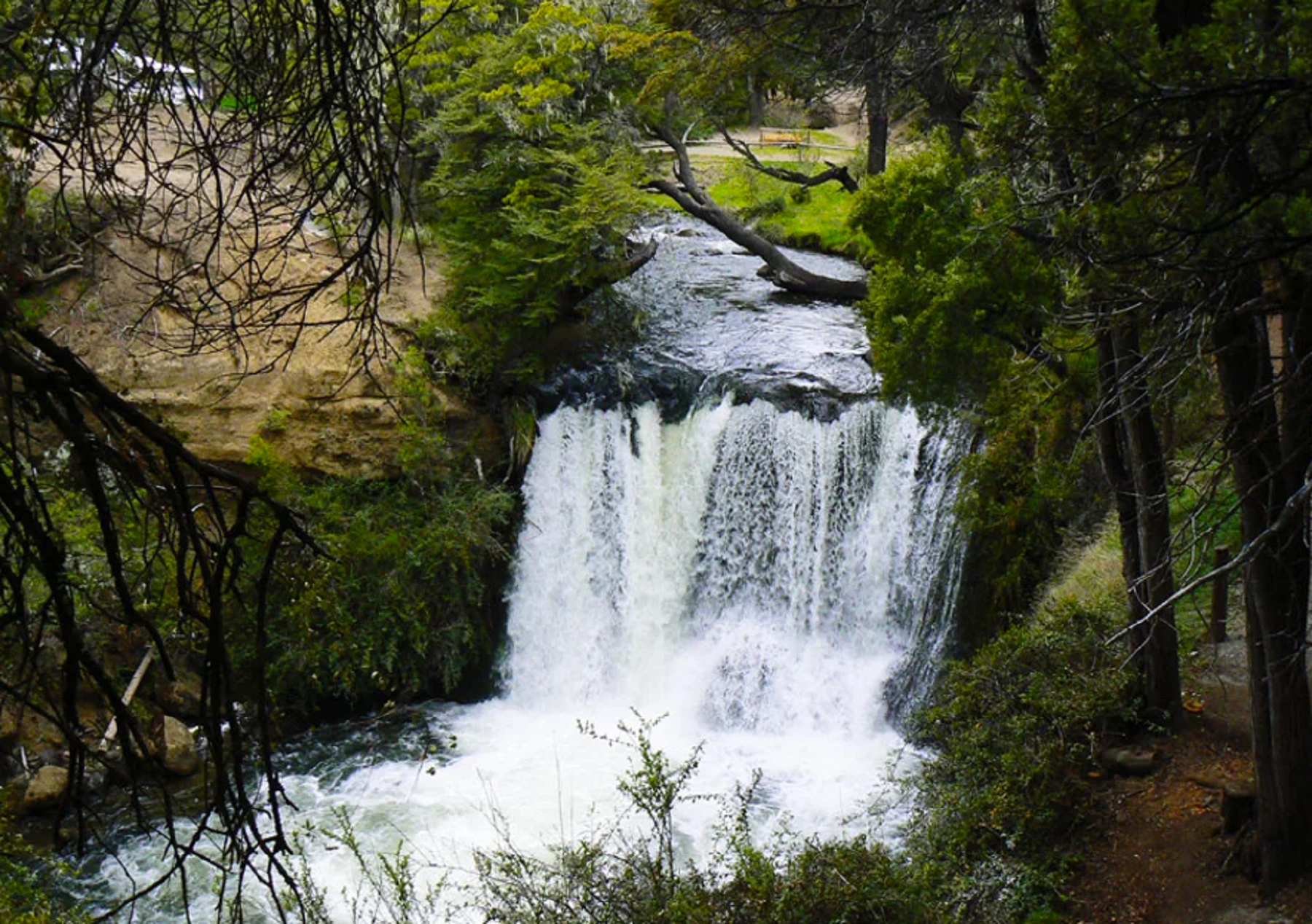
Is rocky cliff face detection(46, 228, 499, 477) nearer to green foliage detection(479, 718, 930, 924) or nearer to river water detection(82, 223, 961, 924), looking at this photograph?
river water detection(82, 223, 961, 924)

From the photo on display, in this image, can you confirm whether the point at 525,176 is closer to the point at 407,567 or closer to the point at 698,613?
the point at 407,567

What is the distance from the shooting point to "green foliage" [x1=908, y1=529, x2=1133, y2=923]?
7.46 meters

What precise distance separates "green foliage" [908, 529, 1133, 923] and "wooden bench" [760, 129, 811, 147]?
18682 mm

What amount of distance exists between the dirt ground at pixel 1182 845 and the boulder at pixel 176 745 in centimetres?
841

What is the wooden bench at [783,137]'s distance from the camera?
27750 millimetres

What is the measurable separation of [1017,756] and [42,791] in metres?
8.53

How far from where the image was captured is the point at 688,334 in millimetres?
15734

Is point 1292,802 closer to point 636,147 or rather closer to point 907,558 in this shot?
point 907,558

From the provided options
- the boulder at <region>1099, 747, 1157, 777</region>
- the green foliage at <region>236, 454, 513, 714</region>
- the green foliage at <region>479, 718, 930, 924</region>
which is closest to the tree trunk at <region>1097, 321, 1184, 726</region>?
the boulder at <region>1099, 747, 1157, 777</region>

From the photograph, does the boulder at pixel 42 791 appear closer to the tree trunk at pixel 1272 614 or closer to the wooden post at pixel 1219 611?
the tree trunk at pixel 1272 614

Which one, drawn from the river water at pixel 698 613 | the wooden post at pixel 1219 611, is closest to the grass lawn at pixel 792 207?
the river water at pixel 698 613

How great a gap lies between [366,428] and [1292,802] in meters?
10.4

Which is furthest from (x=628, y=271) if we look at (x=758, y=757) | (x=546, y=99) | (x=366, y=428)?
(x=758, y=757)

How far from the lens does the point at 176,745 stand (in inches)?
452
